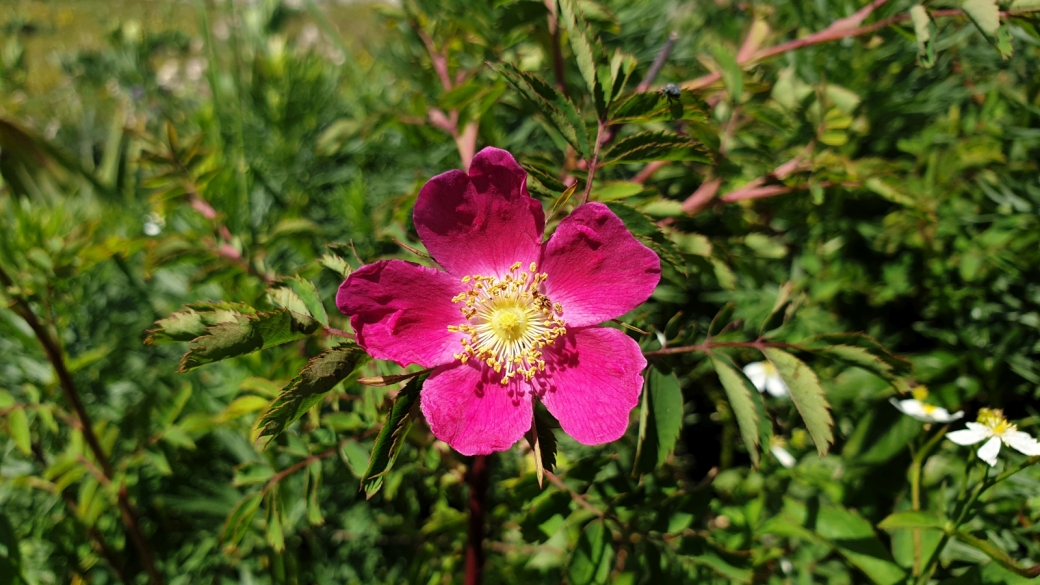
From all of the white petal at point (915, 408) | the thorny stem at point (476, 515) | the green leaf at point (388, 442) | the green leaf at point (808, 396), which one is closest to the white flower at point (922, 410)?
the white petal at point (915, 408)

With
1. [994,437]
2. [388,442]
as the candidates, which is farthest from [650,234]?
[994,437]

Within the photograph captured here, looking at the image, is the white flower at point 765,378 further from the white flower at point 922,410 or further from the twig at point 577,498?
the twig at point 577,498

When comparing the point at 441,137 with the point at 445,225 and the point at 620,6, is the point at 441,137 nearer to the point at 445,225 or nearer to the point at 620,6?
the point at 445,225

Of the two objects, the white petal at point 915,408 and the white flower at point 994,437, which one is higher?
the white flower at point 994,437

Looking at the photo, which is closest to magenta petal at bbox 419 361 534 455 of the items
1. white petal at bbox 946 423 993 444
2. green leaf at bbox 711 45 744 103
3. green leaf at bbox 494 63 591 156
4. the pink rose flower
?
the pink rose flower

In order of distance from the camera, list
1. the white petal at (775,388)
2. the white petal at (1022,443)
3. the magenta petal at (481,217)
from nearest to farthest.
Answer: the magenta petal at (481,217) → the white petal at (1022,443) → the white petal at (775,388)

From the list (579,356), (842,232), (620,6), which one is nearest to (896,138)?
(842,232)

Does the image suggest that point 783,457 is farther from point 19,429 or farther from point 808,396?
point 19,429
